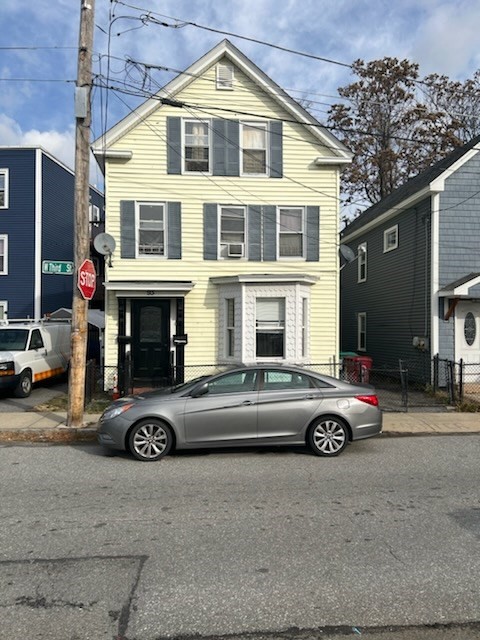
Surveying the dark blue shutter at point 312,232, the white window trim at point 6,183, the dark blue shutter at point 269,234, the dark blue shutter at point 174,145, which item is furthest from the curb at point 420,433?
the white window trim at point 6,183

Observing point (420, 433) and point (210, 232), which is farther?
point (210, 232)

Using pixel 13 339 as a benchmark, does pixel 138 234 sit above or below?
above

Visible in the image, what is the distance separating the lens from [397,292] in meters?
16.7

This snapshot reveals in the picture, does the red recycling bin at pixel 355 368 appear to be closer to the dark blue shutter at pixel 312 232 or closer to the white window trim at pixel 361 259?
the dark blue shutter at pixel 312 232

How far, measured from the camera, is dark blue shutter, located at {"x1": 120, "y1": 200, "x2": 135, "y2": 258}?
13.4 metres

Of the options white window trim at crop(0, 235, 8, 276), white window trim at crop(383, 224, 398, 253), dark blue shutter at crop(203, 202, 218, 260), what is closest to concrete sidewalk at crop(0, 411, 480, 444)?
dark blue shutter at crop(203, 202, 218, 260)

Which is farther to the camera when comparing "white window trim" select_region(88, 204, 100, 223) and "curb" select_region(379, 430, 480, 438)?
"white window trim" select_region(88, 204, 100, 223)

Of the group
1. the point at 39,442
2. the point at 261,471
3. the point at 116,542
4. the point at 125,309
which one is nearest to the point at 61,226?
the point at 125,309

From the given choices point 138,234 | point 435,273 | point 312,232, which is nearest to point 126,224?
point 138,234

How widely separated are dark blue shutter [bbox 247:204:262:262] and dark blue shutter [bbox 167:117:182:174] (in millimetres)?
2267

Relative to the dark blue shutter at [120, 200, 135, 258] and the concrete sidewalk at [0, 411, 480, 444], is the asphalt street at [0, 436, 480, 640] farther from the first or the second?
the dark blue shutter at [120, 200, 135, 258]

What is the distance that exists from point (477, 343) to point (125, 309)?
9925 mm

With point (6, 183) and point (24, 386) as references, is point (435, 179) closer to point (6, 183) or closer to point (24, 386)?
point (24, 386)

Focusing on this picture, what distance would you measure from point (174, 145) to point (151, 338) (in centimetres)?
530
